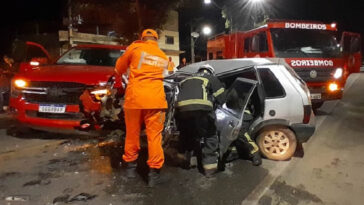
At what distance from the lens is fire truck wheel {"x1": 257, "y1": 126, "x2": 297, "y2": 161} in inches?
186

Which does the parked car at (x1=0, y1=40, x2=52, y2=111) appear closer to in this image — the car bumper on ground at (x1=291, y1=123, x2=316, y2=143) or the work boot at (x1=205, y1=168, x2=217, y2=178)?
the work boot at (x1=205, y1=168, x2=217, y2=178)

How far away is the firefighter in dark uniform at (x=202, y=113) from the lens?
3.96m

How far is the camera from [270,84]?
4.82 meters

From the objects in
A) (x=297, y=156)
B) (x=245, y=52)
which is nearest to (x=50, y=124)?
(x=297, y=156)

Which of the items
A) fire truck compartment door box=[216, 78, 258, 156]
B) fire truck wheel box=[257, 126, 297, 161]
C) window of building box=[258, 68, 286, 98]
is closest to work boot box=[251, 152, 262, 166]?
fire truck wheel box=[257, 126, 297, 161]

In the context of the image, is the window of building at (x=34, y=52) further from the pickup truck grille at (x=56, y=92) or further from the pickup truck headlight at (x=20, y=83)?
the pickup truck grille at (x=56, y=92)

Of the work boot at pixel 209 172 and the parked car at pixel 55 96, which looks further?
the parked car at pixel 55 96

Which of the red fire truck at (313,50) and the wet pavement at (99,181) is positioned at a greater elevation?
the red fire truck at (313,50)

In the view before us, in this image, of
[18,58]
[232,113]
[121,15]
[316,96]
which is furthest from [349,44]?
[121,15]

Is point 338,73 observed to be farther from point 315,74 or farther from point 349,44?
point 349,44

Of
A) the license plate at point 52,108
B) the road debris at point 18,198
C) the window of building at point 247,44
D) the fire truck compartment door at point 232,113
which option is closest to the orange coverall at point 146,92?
the fire truck compartment door at point 232,113

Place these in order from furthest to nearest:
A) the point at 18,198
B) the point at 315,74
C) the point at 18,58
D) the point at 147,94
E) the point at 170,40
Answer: the point at 170,40 < the point at 18,58 < the point at 315,74 < the point at 147,94 < the point at 18,198

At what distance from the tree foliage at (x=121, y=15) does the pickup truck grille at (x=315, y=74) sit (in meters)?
12.9

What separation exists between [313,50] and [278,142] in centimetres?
442
